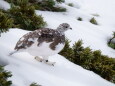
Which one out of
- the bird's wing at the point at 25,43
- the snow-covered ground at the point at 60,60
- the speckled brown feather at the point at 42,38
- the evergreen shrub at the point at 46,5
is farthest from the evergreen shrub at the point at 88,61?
the evergreen shrub at the point at 46,5

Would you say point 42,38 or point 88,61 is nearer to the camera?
point 42,38

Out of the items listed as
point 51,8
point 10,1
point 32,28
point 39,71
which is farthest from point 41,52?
point 51,8

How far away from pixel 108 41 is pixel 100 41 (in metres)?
0.36

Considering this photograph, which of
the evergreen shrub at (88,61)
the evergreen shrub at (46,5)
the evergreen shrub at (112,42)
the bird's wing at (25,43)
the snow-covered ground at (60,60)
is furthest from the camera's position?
the evergreen shrub at (46,5)

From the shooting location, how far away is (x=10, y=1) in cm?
896

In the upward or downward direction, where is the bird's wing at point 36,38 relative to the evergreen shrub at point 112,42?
upward

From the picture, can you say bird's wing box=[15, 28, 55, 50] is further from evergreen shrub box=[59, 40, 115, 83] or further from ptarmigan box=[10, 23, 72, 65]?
evergreen shrub box=[59, 40, 115, 83]

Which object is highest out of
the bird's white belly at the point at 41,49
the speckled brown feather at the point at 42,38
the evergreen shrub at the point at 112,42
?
the speckled brown feather at the point at 42,38

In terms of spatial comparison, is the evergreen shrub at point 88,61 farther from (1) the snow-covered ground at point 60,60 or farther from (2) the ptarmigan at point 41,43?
(2) the ptarmigan at point 41,43

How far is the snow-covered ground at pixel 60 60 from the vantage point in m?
5.43

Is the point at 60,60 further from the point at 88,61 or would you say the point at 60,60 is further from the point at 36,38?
the point at 36,38

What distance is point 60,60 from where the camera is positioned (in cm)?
665

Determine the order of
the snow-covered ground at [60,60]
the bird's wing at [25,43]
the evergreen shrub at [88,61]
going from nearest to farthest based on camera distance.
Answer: the snow-covered ground at [60,60], the bird's wing at [25,43], the evergreen shrub at [88,61]

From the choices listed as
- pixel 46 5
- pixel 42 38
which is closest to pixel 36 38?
pixel 42 38
